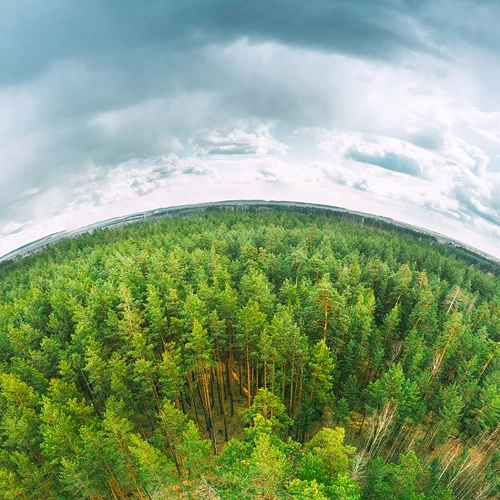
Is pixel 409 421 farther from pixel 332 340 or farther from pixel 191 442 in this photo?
pixel 191 442

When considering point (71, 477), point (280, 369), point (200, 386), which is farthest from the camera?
point (200, 386)

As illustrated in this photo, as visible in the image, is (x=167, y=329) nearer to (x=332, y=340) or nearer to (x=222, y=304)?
(x=222, y=304)

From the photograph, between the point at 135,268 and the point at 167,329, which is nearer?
the point at 167,329

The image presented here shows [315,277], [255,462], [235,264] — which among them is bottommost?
[255,462]

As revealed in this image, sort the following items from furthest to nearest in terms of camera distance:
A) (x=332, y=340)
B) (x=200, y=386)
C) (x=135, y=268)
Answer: (x=135, y=268)
(x=200, y=386)
(x=332, y=340)

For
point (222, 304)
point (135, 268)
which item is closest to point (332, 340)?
point (222, 304)

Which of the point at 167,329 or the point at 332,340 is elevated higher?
the point at 332,340
